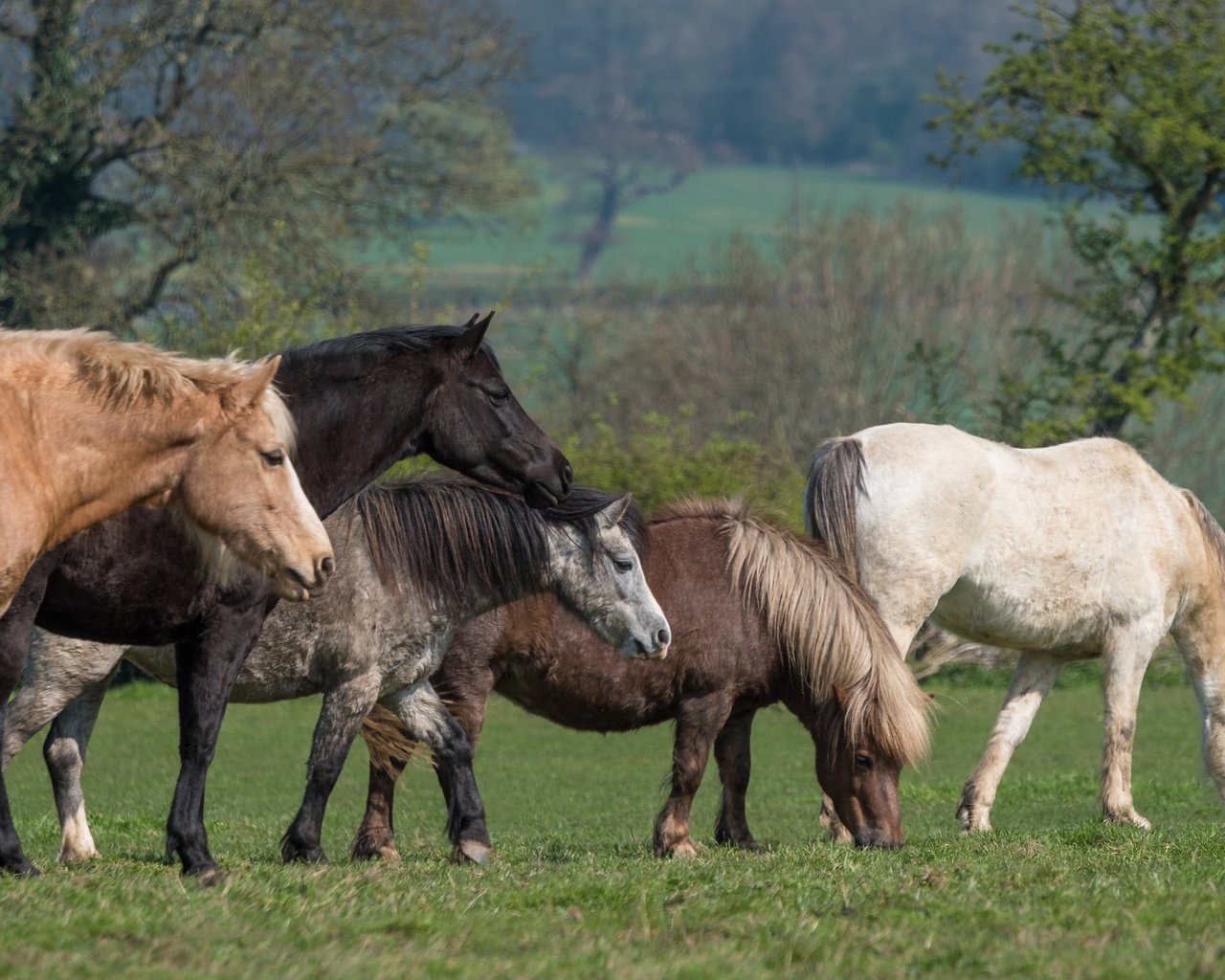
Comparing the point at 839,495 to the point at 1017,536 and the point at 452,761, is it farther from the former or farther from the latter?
the point at 452,761

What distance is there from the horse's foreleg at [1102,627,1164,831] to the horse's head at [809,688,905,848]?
2.10 m

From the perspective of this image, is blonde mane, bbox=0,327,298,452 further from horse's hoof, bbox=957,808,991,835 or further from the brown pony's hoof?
horse's hoof, bbox=957,808,991,835

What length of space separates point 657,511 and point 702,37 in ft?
425

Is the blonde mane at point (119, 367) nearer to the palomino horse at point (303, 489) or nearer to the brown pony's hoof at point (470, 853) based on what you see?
the palomino horse at point (303, 489)

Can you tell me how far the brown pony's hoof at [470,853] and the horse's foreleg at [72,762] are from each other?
1.85 m

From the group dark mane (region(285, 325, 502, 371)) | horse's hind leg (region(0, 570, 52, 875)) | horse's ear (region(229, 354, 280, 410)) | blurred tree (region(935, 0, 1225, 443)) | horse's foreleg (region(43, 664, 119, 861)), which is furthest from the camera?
blurred tree (region(935, 0, 1225, 443))

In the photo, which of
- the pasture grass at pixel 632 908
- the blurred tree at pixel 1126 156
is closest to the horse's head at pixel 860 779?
the pasture grass at pixel 632 908

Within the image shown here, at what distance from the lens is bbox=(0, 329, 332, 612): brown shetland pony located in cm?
628

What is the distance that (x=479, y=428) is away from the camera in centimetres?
808

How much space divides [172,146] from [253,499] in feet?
83.9

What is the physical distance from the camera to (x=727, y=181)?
3964 inches

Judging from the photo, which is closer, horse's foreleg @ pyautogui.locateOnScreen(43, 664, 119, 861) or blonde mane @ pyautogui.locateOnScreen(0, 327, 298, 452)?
blonde mane @ pyautogui.locateOnScreen(0, 327, 298, 452)

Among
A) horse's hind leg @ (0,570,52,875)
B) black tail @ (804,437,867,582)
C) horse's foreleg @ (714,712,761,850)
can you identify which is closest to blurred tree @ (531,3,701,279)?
black tail @ (804,437,867,582)

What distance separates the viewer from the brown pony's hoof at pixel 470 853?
8.19 meters
